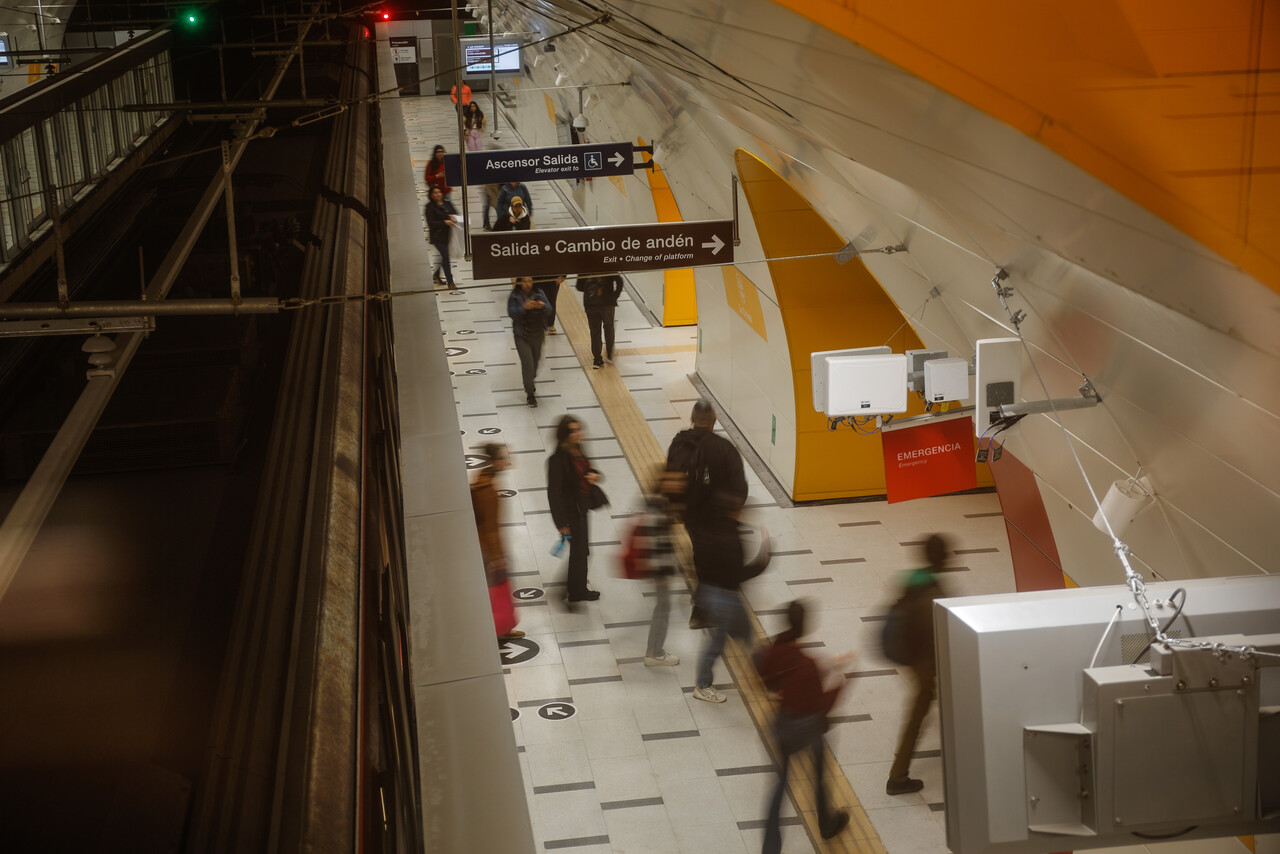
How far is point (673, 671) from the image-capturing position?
22.1 ft

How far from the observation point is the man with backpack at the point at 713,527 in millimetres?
5660

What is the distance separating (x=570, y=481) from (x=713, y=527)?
5.27 feet

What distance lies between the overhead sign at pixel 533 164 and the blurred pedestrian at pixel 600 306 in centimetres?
190

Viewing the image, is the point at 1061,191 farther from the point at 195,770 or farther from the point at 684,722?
the point at 684,722

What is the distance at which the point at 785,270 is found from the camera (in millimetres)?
9273

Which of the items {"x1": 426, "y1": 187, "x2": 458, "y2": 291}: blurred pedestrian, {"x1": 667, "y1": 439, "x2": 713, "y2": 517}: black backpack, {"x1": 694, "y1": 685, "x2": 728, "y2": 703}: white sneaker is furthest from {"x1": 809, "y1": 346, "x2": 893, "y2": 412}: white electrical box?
{"x1": 426, "y1": 187, "x2": 458, "y2": 291}: blurred pedestrian

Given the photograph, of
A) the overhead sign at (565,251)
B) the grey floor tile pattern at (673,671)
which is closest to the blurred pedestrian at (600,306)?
the grey floor tile pattern at (673,671)

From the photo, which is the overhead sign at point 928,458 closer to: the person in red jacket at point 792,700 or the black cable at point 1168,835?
the person in red jacket at point 792,700

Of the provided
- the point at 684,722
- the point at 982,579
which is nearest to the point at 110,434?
the point at 684,722

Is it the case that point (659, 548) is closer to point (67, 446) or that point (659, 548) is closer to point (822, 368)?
point (822, 368)

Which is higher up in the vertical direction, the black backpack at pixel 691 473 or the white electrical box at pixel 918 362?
the white electrical box at pixel 918 362

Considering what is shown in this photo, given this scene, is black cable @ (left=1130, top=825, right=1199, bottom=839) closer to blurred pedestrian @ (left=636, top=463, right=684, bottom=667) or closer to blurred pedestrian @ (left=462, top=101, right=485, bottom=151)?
blurred pedestrian @ (left=636, top=463, right=684, bottom=667)

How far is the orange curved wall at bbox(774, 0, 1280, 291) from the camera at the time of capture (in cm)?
262

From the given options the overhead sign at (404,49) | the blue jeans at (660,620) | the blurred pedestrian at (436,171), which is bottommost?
the blue jeans at (660,620)
